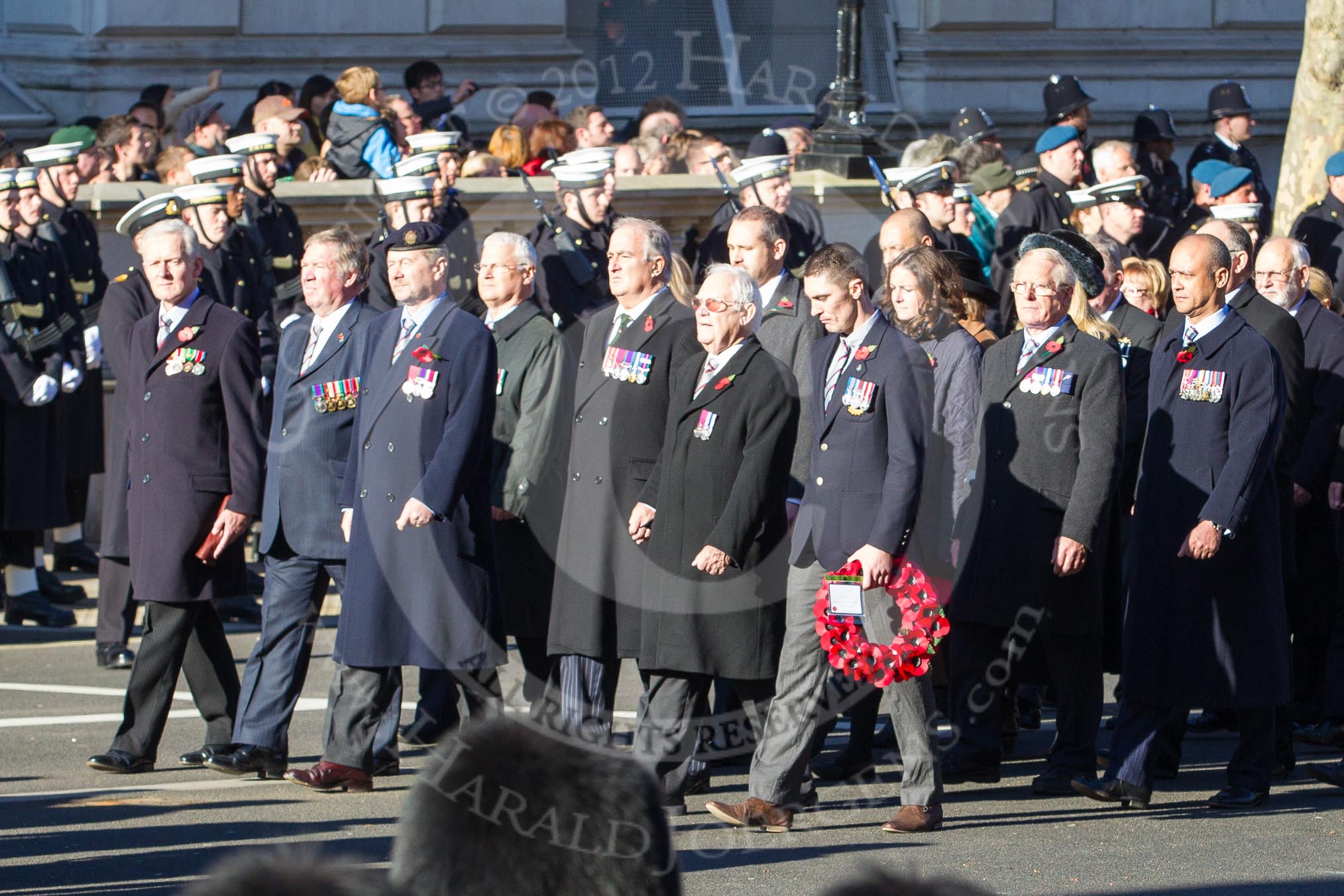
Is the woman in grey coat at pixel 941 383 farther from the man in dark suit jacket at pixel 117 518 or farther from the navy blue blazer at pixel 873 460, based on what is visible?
the man in dark suit jacket at pixel 117 518

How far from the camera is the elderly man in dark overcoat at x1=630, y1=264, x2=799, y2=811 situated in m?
7.16

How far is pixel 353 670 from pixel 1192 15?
51.3 feet

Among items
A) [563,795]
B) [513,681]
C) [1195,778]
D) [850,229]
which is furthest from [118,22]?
[563,795]

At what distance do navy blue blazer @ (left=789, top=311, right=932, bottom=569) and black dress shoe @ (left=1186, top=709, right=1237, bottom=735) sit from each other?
106 inches

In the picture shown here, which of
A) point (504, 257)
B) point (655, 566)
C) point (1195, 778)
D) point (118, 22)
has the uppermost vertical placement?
point (118, 22)

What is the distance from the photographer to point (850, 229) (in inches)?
573

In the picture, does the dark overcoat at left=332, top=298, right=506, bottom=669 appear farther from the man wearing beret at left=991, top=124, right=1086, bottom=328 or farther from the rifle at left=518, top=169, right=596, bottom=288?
the man wearing beret at left=991, top=124, right=1086, bottom=328

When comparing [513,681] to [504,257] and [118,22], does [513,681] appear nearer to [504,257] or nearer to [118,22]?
[504,257]

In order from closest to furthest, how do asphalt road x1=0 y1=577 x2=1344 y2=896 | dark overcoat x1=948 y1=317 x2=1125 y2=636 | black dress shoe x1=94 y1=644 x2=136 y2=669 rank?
asphalt road x1=0 y1=577 x2=1344 y2=896 → dark overcoat x1=948 y1=317 x2=1125 y2=636 → black dress shoe x1=94 y1=644 x2=136 y2=669

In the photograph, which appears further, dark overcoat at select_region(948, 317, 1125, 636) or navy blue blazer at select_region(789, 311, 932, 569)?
dark overcoat at select_region(948, 317, 1125, 636)

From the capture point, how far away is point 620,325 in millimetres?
7898

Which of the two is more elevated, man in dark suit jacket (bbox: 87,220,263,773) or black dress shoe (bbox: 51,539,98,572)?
man in dark suit jacket (bbox: 87,220,263,773)

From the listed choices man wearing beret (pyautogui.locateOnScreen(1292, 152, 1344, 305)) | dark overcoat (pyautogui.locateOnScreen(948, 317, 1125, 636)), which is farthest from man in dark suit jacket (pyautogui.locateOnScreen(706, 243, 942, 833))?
man wearing beret (pyautogui.locateOnScreen(1292, 152, 1344, 305))

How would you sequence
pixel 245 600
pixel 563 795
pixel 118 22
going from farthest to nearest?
pixel 118 22, pixel 245 600, pixel 563 795
